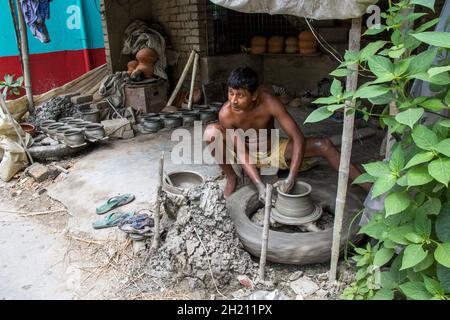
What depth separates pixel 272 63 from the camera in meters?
7.75

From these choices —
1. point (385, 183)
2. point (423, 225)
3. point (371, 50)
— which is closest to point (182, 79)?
point (371, 50)

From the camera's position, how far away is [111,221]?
Answer: 11.5 feet

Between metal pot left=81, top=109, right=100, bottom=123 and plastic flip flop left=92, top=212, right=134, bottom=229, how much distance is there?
3215 millimetres

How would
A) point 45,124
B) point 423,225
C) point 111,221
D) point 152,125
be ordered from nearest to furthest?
point 423,225
point 111,221
point 45,124
point 152,125

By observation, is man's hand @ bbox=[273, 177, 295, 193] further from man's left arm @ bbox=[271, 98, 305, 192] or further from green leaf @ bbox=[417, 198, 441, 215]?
green leaf @ bbox=[417, 198, 441, 215]

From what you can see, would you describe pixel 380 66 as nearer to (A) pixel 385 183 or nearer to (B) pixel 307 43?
(A) pixel 385 183

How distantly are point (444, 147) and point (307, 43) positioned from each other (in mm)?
5891

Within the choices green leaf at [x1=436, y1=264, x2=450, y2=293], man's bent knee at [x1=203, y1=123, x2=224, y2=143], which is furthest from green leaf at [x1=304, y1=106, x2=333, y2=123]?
man's bent knee at [x1=203, y1=123, x2=224, y2=143]

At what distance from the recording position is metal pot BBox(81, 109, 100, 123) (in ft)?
20.6

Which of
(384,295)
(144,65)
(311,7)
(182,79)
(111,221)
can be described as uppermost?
(311,7)

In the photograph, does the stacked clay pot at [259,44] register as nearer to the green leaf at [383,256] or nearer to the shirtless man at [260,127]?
the shirtless man at [260,127]

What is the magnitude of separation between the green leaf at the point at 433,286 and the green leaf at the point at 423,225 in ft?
0.65

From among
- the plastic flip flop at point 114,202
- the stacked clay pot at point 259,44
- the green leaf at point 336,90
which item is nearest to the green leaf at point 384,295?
the green leaf at point 336,90

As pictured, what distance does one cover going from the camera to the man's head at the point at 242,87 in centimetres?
313
